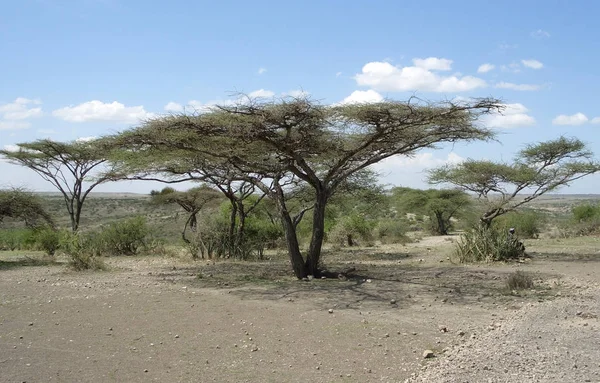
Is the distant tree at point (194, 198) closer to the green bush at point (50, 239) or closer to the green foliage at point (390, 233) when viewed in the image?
the green bush at point (50, 239)

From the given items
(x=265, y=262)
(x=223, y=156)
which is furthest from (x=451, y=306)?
(x=265, y=262)

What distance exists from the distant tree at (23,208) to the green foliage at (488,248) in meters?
13.1

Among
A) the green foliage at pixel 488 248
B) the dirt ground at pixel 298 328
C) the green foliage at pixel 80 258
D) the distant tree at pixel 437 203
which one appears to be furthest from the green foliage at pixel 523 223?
the green foliage at pixel 80 258

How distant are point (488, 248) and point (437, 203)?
1678cm

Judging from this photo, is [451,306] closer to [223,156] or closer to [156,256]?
[223,156]

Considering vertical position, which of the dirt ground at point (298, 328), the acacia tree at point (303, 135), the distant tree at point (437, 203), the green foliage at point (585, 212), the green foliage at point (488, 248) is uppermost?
the acacia tree at point (303, 135)

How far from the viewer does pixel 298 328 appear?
7.48 meters

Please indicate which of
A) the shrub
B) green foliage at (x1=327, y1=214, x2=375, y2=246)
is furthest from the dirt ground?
green foliage at (x1=327, y1=214, x2=375, y2=246)

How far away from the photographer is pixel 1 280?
12617 mm

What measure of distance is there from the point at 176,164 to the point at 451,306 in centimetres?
979

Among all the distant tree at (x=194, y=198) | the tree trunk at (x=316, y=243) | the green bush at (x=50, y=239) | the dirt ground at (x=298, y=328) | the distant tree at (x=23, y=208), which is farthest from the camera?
the distant tree at (x=194, y=198)

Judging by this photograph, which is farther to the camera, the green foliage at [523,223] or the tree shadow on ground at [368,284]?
the green foliage at [523,223]

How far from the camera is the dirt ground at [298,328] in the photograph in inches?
224

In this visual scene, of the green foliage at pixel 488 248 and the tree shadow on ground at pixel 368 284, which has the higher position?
the green foliage at pixel 488 248
